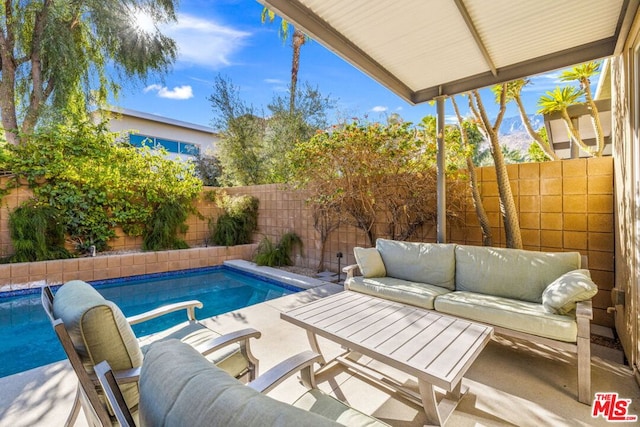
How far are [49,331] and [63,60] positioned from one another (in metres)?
6.85

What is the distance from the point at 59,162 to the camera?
6.22 metres

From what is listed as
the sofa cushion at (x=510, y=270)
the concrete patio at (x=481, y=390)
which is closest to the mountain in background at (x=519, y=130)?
the sofa cushion at (x=510, y=270)

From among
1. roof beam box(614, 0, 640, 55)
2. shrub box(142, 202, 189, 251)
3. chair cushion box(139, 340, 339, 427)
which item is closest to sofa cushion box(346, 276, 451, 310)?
chair cushion box(139, 340, 339, 427)

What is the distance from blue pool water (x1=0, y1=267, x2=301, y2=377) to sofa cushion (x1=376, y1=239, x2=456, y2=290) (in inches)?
83.9

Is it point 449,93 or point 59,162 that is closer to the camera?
point 449,93

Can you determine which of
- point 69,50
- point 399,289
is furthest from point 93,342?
point 69,50

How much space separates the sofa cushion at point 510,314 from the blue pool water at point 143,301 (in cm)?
306

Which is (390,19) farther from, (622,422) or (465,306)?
(622,422)

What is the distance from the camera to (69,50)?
729cm

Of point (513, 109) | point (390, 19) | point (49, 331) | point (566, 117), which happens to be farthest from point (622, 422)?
point (49, 331)

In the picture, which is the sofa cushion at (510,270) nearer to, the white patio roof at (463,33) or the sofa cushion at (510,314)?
the sofa cushion at (510,314)

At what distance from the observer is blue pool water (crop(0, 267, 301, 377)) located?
10.9ft

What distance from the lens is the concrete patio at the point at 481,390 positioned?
195 centimetres

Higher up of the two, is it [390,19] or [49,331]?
[390,19]
